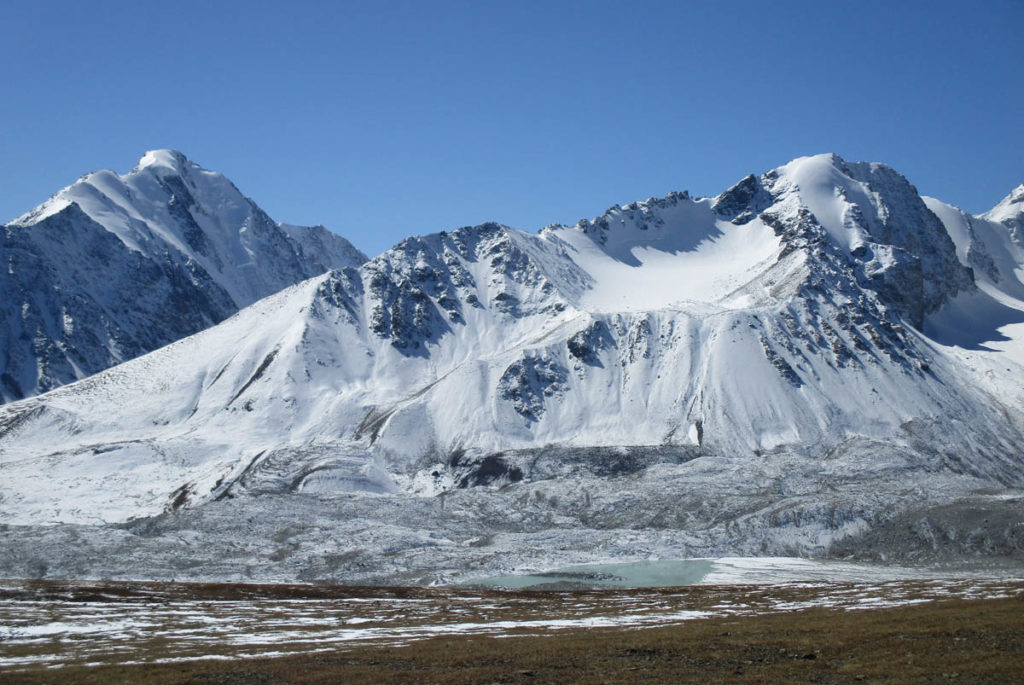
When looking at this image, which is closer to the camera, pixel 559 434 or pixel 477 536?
pixel 477 536

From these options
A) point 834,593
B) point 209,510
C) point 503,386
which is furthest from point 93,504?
point 834,593

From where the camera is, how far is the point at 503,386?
197m

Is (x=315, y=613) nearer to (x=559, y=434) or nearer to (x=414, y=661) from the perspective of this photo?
(x=414, y=661)

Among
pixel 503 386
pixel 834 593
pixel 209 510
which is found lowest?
pixel 834 593

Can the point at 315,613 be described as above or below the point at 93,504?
below

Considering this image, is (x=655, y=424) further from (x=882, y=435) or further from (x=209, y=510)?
(x=209, y=510)

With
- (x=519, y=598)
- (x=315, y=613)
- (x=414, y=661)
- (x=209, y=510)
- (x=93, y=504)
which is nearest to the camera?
(x=414, y=661)

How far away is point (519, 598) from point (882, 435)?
119 m

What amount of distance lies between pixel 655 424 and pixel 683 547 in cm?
6018

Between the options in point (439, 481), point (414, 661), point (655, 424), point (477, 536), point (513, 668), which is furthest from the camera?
point (655, 424)

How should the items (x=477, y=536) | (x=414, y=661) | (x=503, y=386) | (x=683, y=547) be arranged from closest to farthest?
(x=414, y=661)
(x=683, y=547)
(x=477, y=536)
(x=503, y=386)

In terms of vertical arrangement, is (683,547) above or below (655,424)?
below

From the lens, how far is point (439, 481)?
17150 cm

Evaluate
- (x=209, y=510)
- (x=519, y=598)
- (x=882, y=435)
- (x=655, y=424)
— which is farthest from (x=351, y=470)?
(x=882, y=435)
